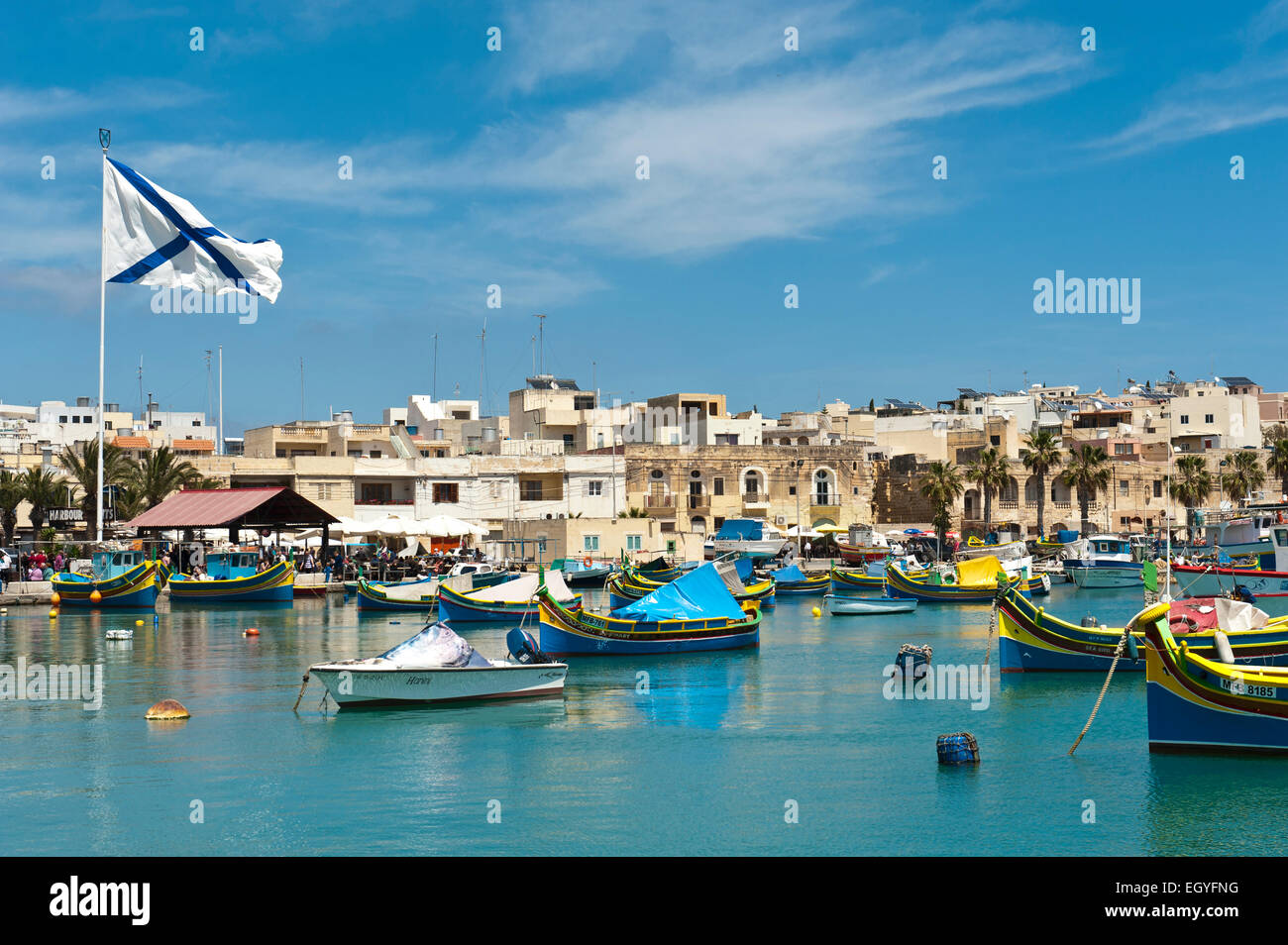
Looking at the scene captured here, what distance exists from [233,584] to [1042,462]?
172ft

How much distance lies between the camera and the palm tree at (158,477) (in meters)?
64.0

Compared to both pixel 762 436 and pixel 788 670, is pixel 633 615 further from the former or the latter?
pixel 762 436

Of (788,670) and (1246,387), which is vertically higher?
(1246,387)

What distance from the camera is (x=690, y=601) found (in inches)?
1417

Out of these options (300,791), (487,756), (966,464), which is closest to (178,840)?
(300,791)

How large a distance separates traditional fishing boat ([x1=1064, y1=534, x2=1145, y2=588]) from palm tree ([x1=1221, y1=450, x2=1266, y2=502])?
58.3 feet

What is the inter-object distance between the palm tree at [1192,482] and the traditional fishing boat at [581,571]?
41380 millimetres

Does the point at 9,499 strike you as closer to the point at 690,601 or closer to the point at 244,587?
the point at 244,587

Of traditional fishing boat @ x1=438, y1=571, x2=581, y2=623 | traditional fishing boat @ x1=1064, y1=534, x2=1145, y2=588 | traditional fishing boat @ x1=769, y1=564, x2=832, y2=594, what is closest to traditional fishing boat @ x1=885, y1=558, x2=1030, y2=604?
traditional fishing boat @ x1=769, y1=564, x2=832, y2=594

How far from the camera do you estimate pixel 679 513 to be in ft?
253

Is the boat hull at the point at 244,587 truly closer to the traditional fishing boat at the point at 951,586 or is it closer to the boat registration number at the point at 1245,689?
the traditional fishing boat at the point at 951,586

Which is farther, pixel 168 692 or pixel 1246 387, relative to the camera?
pixel 1246 387

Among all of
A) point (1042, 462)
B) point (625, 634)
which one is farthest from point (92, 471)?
point (1042, 462)
